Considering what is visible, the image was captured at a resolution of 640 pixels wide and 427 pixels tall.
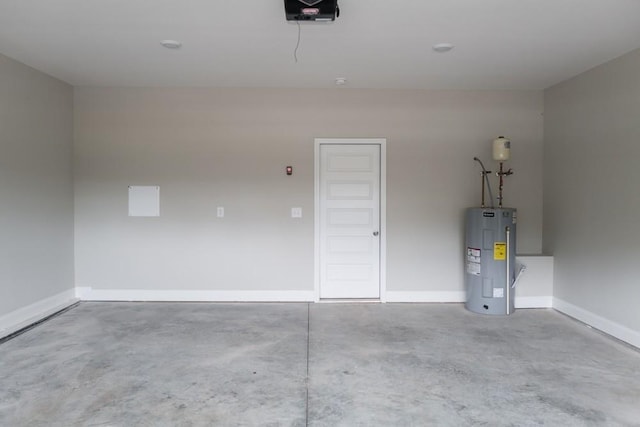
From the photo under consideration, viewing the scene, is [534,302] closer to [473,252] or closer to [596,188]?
[473,252]

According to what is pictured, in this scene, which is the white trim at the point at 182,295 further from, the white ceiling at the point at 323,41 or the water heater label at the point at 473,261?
the white ceiling at the point at 323,41

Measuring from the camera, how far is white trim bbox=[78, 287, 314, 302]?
4590mm

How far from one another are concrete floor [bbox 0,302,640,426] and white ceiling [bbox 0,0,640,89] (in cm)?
266

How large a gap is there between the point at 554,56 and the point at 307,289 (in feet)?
11.7

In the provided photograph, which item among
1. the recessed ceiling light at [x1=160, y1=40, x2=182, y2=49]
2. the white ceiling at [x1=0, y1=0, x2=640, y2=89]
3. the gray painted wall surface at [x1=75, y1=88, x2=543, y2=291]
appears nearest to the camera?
the white ceiling at [x1=0, y1=0, x2=640, y2=89]

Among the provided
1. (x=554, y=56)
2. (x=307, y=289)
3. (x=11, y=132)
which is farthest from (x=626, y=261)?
(x=11, y=132)

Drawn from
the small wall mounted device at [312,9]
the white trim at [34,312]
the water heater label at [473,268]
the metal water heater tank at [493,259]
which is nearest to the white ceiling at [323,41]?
the small wall mounted device at [312,9]

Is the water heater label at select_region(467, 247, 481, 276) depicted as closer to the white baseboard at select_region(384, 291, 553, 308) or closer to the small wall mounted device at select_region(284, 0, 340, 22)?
the white baseboard at select_region(384, 291, 553, 308)

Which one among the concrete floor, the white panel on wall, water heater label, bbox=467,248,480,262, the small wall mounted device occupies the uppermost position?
the small wall mounted device

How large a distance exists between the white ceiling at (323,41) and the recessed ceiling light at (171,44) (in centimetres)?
8

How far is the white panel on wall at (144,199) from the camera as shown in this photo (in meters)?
4.56

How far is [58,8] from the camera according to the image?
2641mm

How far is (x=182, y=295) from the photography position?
181 inches

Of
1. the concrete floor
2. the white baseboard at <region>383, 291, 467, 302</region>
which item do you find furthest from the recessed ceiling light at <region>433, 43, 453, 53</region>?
the white baseboard at <region>383, 291, 467, 302</region>
